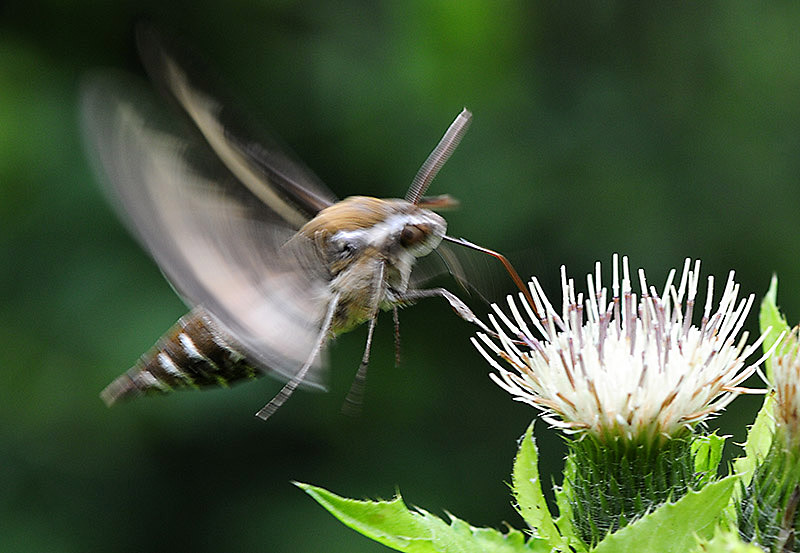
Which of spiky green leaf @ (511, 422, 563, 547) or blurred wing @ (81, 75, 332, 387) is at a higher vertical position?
blurred wing @ (81, 75, 332, 387)

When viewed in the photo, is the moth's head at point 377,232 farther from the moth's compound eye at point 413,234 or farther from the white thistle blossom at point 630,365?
the white thistle blossom at point 630,365

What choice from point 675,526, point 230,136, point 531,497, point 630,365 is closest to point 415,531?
point 531,497

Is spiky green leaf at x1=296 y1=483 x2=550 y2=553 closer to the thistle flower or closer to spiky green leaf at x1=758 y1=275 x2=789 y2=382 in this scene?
the thistle flower

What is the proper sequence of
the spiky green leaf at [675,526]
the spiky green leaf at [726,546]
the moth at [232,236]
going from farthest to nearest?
the moth at [232,236], the spiky green leaf at [675,526], the spiky green leaf at [726,546]

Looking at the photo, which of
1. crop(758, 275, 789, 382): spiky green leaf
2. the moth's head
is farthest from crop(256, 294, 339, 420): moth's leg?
crop(758, 275, 789, 382): spiky green leaf

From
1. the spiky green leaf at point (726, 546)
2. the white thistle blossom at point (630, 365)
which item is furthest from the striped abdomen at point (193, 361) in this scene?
the spiky green leaf at point (726, 546)

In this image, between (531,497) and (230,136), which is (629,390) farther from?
(230,136)

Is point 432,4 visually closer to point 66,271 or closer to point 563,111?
point 563,111
